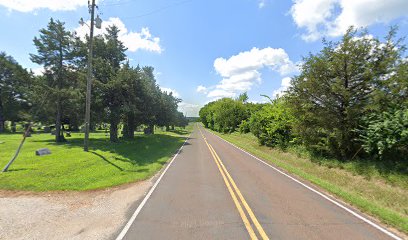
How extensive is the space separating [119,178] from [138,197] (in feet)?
10.1

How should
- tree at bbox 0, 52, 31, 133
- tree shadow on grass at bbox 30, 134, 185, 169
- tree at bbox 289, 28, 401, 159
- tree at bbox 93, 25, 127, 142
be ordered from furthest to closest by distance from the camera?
tree at bbox 0, 52, 31, 133, tree at bbox 93, 25, 127, 142, tree shadow on grass at bbox 30, 134, 185, 169, tree at bbox 289, 28, 401, 159

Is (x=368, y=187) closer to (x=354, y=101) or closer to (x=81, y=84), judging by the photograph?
(x=354, y=101)

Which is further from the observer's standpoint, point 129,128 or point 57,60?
point 129,128

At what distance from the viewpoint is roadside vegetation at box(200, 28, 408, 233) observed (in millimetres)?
9930

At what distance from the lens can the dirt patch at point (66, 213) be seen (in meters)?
5.10

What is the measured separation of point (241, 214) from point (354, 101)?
36.6 feet

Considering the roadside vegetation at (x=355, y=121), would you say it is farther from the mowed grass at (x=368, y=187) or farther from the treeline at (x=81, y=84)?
the treeline at (x=81, y=84)

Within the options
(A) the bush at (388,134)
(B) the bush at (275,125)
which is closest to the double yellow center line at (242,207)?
(A) the bush at (388,134)

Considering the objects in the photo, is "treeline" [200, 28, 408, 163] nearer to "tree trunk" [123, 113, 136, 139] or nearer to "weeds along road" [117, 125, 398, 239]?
Result: "weeds along road" [117, 125, 398, 239]

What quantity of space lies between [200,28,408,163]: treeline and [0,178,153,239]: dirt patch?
443 inches

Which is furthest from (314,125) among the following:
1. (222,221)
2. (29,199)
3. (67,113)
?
(67,113)

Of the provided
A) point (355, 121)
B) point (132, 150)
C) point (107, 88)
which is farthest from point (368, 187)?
point (107, 88)

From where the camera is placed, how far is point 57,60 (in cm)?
2695

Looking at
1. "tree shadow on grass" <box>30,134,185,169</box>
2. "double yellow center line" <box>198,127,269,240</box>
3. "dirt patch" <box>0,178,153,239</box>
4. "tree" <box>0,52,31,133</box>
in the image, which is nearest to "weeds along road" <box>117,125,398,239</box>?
"double yellow center line" <box>198,127,269,240</box>
